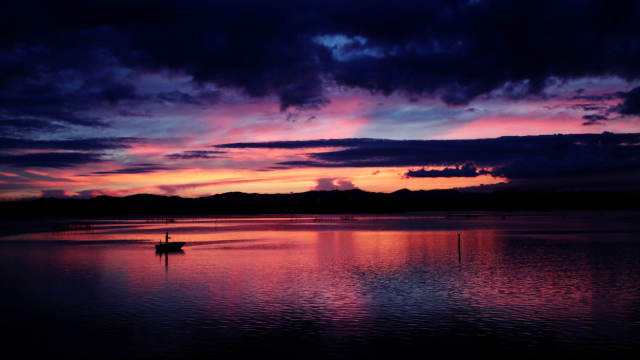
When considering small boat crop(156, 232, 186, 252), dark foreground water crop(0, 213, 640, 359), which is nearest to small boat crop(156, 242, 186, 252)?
small boat crop(156, 232, 186, 252)

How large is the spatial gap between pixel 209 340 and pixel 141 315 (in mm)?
6715

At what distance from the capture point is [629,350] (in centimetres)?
1797

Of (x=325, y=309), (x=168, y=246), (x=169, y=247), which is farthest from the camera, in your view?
(x=169, y=247)

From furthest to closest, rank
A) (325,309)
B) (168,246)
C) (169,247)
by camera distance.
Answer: (169,247) → (168,246) → (325,309)

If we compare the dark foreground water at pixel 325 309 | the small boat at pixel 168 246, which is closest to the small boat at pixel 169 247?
the small boat at pixel 168 246

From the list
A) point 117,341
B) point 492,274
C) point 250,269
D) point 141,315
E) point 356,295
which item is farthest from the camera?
point 250,269

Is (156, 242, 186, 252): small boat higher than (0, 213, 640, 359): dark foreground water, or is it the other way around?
(156, 242, 186, 252): small boat

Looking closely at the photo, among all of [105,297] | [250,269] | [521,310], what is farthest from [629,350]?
[250,269]

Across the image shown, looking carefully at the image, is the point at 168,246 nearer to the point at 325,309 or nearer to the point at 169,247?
the point at 169,247

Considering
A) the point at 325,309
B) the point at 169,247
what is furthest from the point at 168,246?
the point at 325,309

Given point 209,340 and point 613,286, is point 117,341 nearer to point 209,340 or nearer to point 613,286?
point 209,340

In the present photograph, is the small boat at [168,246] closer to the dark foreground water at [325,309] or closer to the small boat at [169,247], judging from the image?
the small boat at [169,247]

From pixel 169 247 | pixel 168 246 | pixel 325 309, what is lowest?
pixel 325 309

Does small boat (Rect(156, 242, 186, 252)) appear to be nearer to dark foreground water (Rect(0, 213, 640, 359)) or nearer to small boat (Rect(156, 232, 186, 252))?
small boat (Rect(156, 232, 186, 252))
